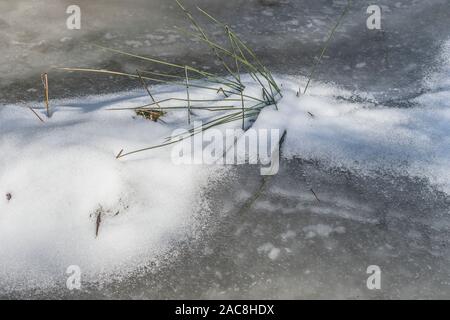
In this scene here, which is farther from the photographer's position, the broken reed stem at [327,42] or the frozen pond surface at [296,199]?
the broken reed stem at [327,42]

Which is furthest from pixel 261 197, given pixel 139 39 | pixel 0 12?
pixel 0 12

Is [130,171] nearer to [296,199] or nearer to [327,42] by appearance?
[296,199]

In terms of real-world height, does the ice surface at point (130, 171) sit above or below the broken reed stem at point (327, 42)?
below

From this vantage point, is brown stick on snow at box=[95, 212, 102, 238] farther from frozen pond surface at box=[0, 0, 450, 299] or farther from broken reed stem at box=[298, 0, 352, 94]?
broken reed stem at box=[298, 0, 352, 94]

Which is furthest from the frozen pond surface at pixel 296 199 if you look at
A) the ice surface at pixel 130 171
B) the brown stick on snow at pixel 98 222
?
the brown stick on snow at pixel 98 222

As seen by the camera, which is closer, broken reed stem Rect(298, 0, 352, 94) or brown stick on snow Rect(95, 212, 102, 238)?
brown stick on snow Rect(95, 212, 102, 238)

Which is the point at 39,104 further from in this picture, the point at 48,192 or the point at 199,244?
the point at 199,244

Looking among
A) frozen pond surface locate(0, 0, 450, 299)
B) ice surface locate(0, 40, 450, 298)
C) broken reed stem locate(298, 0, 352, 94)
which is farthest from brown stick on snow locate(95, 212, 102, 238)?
broken reed stem locate(298, 0, 352, 94)

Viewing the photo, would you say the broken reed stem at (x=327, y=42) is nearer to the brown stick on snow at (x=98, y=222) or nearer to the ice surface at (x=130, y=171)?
the ice surface at (x=130, y=171)

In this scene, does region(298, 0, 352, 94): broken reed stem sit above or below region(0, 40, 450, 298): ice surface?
above

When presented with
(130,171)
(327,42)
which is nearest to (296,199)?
(130,171)
